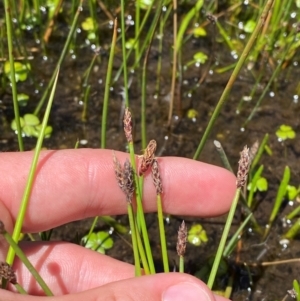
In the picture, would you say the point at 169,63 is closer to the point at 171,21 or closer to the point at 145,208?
the point at 171,21

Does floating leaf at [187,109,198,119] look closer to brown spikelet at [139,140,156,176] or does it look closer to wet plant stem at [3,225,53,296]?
brown spikelet at [139,140,156,176]

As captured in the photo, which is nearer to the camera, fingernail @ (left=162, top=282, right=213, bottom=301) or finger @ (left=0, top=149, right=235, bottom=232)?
fingernail @ (left=162, top=282, right=213, bottom=301)

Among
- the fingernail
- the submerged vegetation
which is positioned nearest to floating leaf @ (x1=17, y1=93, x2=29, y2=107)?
the submerged vegetation

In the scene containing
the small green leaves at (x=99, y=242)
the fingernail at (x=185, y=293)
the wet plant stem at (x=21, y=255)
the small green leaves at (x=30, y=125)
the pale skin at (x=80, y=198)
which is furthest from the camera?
the small green leaves at (x=30, y=125)

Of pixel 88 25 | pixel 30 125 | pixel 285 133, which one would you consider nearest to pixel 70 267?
pixel 30 125

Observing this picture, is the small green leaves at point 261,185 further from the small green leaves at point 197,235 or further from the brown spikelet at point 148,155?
the brown spikelet at point 148,155

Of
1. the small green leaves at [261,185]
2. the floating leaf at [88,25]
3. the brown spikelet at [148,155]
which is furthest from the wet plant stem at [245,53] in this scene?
the floating leaf at [88,25]

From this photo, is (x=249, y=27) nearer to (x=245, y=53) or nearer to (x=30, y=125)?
(x=30, y=125)
